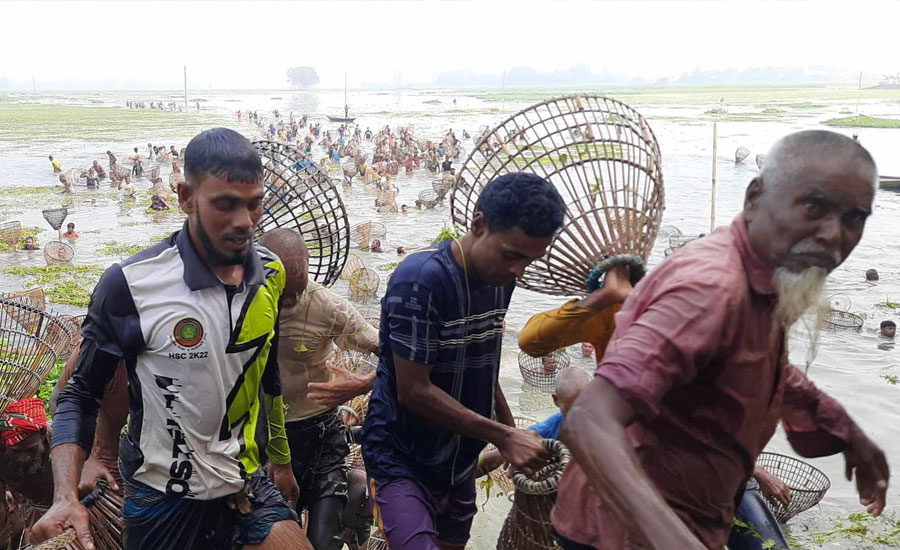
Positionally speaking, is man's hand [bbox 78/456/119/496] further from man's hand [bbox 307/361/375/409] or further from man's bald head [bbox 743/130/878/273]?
man's bald head [bbox 743/130/878/273]

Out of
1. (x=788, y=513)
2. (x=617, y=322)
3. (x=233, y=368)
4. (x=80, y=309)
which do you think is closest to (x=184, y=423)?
(x=233, y=368)

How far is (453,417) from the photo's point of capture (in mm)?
2635

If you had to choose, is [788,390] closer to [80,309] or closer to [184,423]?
[184,423]

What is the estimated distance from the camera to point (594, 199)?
323 centimetres

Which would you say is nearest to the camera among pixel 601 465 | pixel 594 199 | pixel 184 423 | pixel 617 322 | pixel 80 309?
pixel 601 465

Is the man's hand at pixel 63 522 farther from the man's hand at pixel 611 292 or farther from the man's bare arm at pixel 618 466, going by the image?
the man's hand at pixel 611 292

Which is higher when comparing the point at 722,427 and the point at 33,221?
the point at 722,427

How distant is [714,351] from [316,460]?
8.62 ft

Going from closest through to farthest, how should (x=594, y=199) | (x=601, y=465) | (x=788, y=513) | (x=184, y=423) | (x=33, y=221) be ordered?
(x=601, y=465) → (x=184, y=423) → (x=594, y=199) → (x=788, y=513) → (x=33, y=221)

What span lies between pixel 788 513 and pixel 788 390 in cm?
392

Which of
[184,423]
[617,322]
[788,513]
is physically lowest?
[788,513]

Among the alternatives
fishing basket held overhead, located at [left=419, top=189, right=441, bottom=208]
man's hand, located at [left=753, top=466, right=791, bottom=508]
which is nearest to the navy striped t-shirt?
man's hand, located at [left=753, top=466, right=791, bottom=508]

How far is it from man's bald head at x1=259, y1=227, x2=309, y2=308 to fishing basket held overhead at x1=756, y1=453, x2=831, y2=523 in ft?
11.5

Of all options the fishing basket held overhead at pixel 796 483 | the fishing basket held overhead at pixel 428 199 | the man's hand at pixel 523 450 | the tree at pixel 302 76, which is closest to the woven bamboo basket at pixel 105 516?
the man's hand at pixel 523 450
